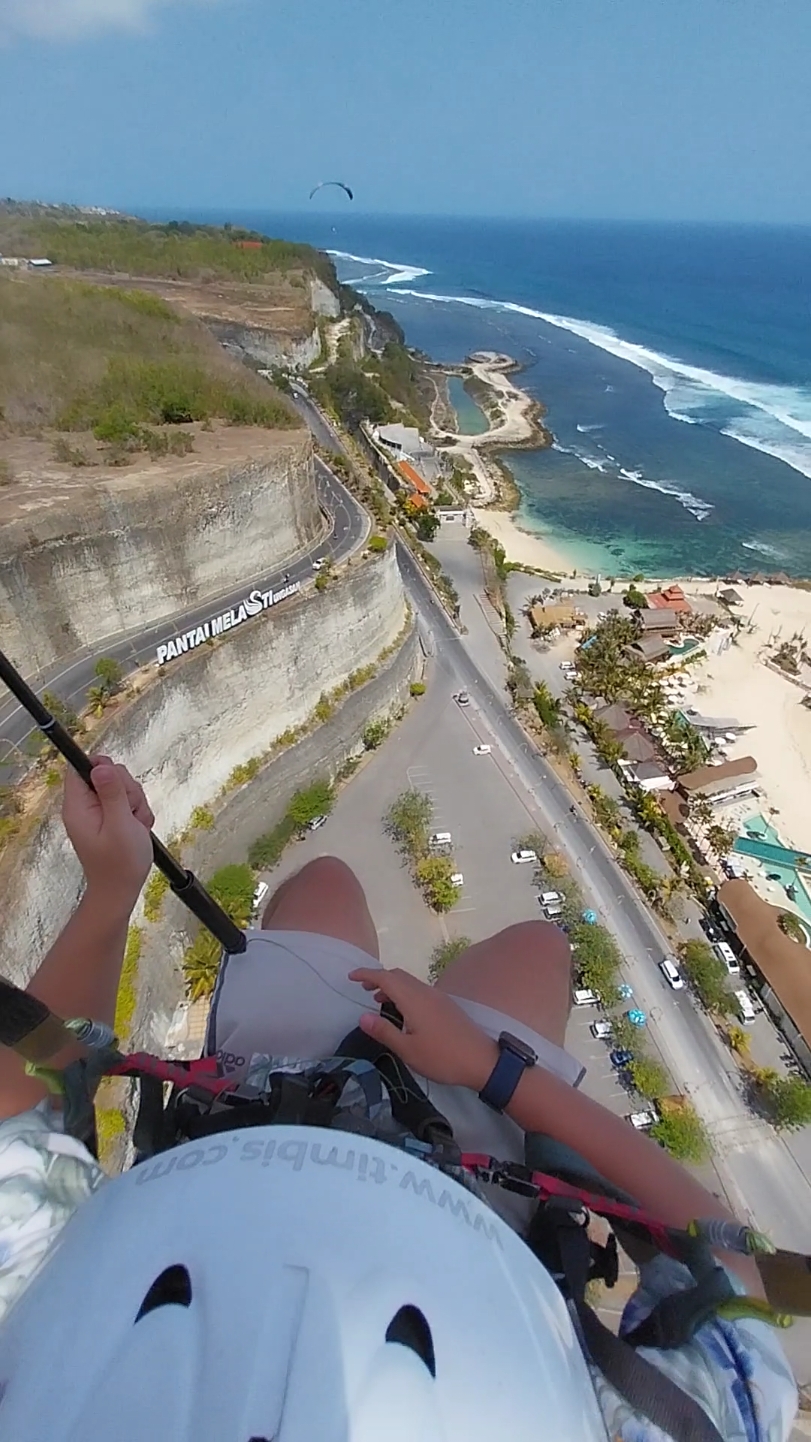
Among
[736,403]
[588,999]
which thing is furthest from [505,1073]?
[736,403]

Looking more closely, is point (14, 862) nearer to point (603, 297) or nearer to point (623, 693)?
point (623, 693)

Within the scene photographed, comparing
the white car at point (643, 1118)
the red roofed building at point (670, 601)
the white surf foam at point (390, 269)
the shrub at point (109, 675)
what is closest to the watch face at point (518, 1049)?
the white car at point (643, 1118)

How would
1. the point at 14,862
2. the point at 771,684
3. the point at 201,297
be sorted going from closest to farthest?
the point at 14,862, the point at 771,684, the point at 201,297

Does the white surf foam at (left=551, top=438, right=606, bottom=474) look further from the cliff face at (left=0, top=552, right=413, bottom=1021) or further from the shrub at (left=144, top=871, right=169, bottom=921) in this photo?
the shrub at (left=144, top=871, right=169, bottom=921)

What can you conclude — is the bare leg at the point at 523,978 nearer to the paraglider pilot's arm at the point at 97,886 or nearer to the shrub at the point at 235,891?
the paraglider pilot's arm at the point at 97,886

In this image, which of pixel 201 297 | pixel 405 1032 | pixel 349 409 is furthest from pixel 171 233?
pixel 405 1032

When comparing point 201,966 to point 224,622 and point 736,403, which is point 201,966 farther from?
point 736,403

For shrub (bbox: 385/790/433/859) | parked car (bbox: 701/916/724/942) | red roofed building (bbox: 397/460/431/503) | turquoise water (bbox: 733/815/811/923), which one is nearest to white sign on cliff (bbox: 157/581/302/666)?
shrub (bbox: 385/790/433/859)
